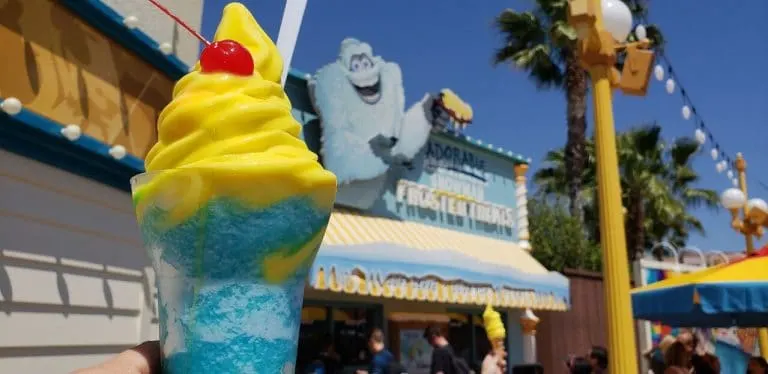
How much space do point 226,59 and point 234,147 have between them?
0.27 m

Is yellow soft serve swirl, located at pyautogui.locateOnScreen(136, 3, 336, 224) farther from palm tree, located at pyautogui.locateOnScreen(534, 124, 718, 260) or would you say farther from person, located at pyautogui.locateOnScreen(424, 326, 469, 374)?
palm tree, located at pyautogui.locateOnScreen(534, 124, 718, 260)

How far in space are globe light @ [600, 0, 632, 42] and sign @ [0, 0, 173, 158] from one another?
3424mm

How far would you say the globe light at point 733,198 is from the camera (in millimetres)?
10500

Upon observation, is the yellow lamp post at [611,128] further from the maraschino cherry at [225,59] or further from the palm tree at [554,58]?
the palm tree at [554,58]

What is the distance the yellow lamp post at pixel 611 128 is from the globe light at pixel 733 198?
6.38m

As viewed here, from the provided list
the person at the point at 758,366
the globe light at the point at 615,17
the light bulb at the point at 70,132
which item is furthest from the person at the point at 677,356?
the light bulb at the point at 70,132

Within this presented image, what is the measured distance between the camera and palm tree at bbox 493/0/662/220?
18.0 metres

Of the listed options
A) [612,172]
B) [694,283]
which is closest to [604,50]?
[612,172]

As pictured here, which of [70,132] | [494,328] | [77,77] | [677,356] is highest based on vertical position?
[77,77]

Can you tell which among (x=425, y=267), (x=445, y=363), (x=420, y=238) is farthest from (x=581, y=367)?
(x=420, y=238)

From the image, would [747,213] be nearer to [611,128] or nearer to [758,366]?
[758,366]

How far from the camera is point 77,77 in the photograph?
452cm

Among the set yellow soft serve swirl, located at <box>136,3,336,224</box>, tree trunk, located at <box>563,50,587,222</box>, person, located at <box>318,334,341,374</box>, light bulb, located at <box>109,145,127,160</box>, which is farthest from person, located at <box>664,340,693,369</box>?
tree trunk, located at <box>563,50,587,222</box>

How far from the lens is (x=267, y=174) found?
157cm
